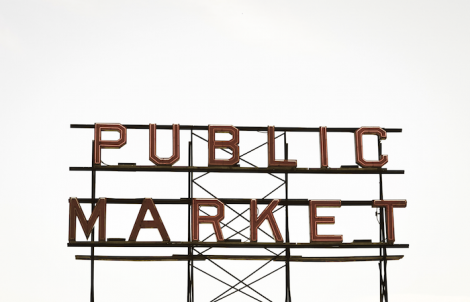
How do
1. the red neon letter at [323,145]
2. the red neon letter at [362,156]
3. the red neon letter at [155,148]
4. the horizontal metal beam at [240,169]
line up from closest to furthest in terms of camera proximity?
the horizontal metal beam at [240,169]
the red neon letter at [155,148]
the red neon letter at [323,145]
the red neon letter at [362,156]

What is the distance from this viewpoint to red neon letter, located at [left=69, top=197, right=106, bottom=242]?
29.5m

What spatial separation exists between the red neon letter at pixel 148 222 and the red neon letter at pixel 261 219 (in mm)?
3066

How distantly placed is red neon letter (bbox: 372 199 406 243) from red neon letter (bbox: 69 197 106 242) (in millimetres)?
9783

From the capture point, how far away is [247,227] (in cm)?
3005

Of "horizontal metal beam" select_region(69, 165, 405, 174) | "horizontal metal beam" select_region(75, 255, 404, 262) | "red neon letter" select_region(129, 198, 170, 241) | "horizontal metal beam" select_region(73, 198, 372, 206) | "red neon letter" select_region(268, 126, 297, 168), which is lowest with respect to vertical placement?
"horizontal metal beam" select_region(75, 255, 404, 262)

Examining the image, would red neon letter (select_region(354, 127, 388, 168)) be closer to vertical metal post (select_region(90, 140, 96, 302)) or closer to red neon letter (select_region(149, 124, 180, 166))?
red neon letter (select_region(149, 124, 180, 166))

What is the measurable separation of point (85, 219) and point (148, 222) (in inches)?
87.5

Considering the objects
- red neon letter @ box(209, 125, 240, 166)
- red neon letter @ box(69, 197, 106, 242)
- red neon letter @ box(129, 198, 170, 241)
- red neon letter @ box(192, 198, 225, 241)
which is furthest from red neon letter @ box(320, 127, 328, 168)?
red neon letter @ box(69, 197, 106, 242)

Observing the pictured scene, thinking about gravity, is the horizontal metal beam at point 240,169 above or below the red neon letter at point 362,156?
below

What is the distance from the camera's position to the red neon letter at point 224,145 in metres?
30.2

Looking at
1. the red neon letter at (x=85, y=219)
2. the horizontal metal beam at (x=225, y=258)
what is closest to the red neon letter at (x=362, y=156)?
the horizontal metal beam at (x=225, y=258)

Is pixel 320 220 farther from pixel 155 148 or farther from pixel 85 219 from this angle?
pixel 85 219

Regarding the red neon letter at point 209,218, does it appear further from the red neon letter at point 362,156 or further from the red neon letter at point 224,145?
the red neon letter at point 362,156

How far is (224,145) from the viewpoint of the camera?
30.4 meters
